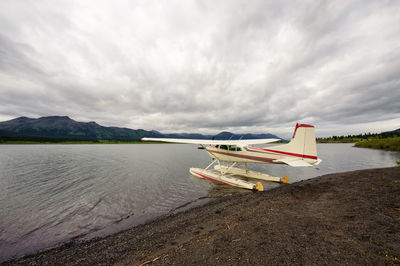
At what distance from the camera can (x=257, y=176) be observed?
1408cm

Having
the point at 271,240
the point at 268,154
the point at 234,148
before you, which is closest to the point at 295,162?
the point at 268,154

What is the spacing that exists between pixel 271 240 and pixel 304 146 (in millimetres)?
8628

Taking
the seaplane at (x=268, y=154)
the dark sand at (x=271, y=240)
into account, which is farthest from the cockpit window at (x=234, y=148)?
the dark sand at (x=271, y=240)

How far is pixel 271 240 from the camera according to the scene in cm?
368

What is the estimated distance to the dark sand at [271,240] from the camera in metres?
3.09

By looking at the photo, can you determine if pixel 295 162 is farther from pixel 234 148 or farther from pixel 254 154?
pixel 234 148

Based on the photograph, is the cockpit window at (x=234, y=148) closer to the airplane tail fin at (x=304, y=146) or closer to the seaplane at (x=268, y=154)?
the seaplane at (x=268, y=154)

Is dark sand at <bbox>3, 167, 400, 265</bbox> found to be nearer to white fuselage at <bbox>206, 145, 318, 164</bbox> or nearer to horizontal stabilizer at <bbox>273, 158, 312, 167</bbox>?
horizontal stabilizer at <bbox>273, 158, 312, 167</bbox>

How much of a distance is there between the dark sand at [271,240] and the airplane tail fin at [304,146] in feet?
11.7

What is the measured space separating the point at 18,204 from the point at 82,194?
303 centimetres

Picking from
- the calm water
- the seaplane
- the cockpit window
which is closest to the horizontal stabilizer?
the seaplane

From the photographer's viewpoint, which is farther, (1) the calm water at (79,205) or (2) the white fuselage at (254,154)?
(2) the white fuselage at (254,154)

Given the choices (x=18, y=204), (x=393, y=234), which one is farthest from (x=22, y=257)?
(x=393, y=234)

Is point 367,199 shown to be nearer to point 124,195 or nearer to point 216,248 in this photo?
point 216,248
